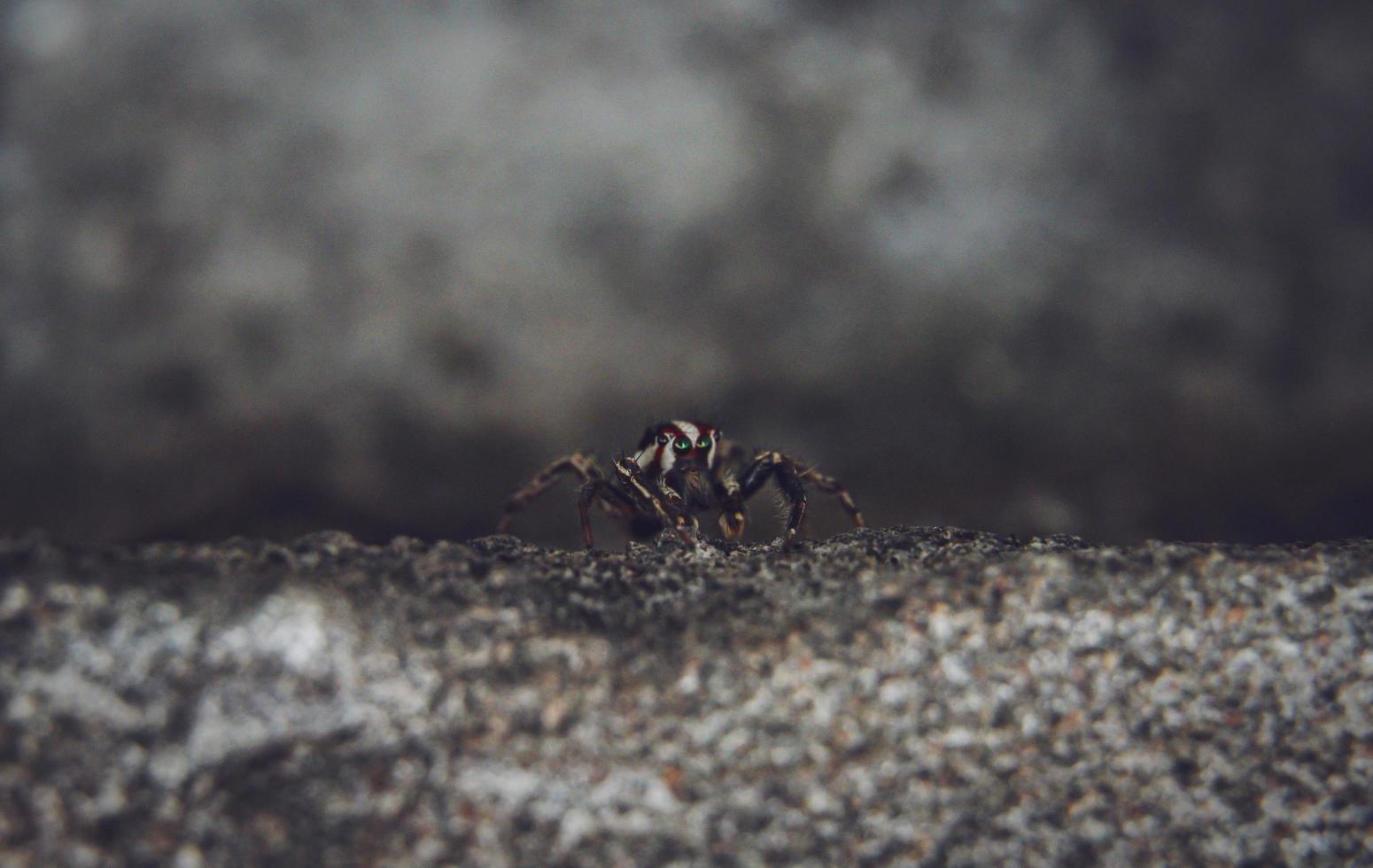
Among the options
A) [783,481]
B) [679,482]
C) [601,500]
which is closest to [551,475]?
Result: [601,500]

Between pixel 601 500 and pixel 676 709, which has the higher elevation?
pixel 601 500

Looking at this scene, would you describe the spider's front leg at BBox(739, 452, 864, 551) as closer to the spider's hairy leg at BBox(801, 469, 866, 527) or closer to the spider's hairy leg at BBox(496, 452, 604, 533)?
the spider's hairy leg at BBox(801, 469, 866, 527)

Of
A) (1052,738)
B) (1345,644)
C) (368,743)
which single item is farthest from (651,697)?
(1345,644)

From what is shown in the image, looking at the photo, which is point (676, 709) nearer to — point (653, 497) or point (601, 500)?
point (653, 497)

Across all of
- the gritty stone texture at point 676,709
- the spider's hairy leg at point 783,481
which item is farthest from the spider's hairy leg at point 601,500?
the gritty stone texture at point 676,709

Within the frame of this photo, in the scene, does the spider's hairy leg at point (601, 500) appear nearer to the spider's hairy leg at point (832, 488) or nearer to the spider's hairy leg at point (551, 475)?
the spider's hairy leg at point (551, 475)

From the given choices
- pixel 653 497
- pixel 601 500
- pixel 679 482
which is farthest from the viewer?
pixel 679 482

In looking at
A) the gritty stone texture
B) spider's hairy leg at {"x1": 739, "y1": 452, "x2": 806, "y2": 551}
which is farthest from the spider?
the gritty stone texture
